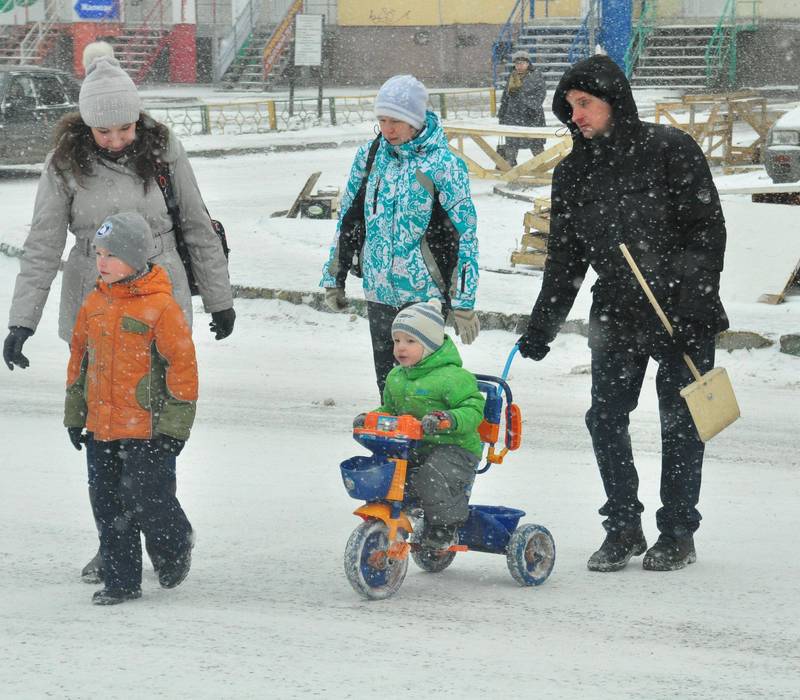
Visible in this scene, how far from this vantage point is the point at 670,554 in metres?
5.21

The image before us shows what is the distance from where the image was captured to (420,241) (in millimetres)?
5555

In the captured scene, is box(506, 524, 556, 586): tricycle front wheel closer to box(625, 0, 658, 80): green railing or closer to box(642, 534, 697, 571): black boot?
box(642, 534, 697, 571): black boot

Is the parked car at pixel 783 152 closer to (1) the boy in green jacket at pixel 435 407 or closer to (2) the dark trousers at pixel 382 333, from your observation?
Result: (2) the dark trousers at pixel 382 333

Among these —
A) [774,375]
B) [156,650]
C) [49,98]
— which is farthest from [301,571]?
[49,98]

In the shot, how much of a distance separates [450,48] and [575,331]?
100ft

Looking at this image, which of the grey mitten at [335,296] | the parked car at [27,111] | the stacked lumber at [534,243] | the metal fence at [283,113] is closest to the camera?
the grey mitten at [335,296]

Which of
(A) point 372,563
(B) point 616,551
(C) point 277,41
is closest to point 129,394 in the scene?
(A) point 372,563

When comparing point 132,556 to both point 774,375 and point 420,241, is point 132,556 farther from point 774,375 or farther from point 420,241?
point 774,375

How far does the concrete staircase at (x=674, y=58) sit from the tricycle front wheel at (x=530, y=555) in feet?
98.2

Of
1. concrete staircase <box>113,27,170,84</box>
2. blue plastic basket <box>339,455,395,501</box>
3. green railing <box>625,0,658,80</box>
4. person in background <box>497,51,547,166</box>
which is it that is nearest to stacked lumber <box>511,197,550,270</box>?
blue plastic basket <box>339,455,395,501</box>

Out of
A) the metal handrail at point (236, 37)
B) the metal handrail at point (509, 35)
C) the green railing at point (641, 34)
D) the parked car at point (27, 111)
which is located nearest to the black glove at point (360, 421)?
the parked car at point (27, 111)

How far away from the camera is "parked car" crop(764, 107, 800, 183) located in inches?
615

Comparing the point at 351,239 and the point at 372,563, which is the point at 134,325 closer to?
the point at 372,563

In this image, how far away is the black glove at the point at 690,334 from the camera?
4.93 m
